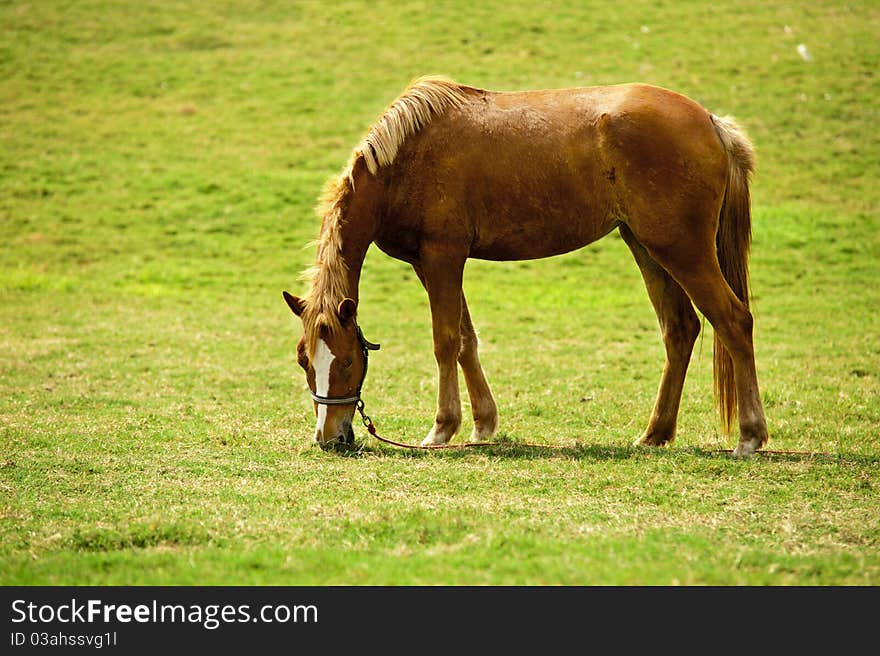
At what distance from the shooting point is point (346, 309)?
25.6 ft

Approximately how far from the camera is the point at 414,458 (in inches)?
313

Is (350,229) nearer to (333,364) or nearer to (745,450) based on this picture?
(333,364)

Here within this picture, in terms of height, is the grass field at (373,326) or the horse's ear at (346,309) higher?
the horse's ear at (346,309)

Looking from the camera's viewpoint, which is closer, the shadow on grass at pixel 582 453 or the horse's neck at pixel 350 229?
the shadow on grass at pixel 582 453

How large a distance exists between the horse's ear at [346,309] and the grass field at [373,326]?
3.74 ft

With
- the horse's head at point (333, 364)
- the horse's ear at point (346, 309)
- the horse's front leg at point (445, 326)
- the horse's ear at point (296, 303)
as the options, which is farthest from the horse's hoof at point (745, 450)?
the horse's ear at point (296, 303)

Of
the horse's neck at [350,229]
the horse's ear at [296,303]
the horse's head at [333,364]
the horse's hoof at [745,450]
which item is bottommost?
the horse's hoof at [745,450]

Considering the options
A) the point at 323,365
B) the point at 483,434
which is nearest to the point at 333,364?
the point at 323,365

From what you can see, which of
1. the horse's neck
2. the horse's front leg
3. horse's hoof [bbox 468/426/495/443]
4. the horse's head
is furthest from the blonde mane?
horse's hoof [bbox 468/426/495/443]

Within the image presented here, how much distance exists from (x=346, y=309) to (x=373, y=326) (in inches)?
335

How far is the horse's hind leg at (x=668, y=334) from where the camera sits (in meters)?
8.61

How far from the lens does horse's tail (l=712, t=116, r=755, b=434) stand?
26.9 feet

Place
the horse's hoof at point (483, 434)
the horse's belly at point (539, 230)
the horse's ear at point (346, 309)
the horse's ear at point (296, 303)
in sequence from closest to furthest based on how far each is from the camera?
the horse's ear at point (346, 309) → the horse's ear at point (296, 303) → the horse's belly at point (539, 230) → the horse's hoof at point (483, 434)

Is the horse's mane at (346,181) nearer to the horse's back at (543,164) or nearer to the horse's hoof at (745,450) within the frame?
the horse's back at (543,164)
